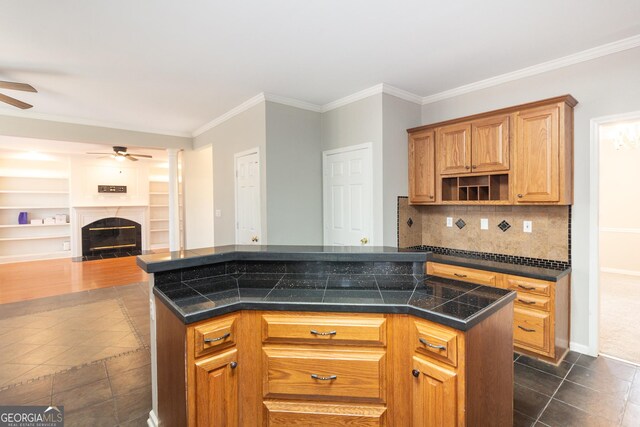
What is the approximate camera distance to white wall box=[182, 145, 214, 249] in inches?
253

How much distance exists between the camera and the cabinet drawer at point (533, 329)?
2.76 metres

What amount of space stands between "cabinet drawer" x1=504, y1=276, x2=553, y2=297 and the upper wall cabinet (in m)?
0.71

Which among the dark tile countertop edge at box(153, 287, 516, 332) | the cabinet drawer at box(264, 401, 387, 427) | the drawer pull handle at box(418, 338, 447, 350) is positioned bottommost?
the cabinet drawer at box(264, 401, 387, 427)

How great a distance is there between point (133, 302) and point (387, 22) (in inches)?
185

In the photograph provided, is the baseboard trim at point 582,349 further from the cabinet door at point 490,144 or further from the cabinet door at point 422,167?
the cabinet door at point 422,167

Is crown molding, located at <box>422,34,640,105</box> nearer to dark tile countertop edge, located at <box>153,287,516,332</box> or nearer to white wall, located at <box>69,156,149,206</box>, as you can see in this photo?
dark tile countertop edge, located at <box>153,287,516,332</box>

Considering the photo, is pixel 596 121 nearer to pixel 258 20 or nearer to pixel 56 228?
pixel 258 20

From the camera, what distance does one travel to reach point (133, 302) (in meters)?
4.60

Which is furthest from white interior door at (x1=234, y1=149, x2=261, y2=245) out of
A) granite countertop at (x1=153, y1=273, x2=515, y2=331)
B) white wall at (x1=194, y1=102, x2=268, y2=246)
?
granite countertop at (x1=153, y1=273, x2=515, y2=331)

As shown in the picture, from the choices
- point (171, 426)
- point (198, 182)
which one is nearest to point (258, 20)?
point (171, 426)

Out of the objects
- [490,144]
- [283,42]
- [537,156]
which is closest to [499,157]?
[490,144]

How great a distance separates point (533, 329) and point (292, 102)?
139 inches

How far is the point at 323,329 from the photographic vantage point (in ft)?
5.30

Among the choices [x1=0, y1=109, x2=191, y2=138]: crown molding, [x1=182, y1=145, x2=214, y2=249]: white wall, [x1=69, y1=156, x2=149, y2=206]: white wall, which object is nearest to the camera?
[x1=0, y1=109, x2=191, y2=138]: crown molding
